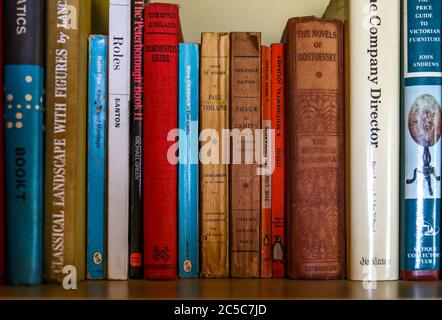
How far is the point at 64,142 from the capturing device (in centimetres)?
77

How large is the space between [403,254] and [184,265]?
281 millimetres

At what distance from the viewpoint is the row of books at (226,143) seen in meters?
0.78

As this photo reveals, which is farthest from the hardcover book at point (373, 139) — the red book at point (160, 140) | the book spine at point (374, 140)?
the red book at point (160, 140)

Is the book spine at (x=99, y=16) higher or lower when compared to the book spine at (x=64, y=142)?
higher

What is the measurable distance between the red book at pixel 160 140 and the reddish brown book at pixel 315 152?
153mm

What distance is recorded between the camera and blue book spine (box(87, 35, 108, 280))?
2.65 feet

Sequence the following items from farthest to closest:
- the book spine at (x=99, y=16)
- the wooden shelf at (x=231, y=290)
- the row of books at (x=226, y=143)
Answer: the book spine at (x=99, y=16) < the row of books at (x=226, y=143) < the wooden shelf at (x=231, y=290)

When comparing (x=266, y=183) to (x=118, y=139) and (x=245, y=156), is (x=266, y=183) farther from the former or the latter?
(x=118, y=139)

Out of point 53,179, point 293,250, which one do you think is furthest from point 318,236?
point 53,179

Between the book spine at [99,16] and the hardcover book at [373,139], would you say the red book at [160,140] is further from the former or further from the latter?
the hardcover book at [373,139]

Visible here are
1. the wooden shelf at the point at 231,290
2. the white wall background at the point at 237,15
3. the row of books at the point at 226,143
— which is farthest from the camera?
the white wall background at the point at 237,15

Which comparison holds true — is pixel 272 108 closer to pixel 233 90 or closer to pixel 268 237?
pixel 233 90

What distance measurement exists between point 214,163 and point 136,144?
0.10 meters

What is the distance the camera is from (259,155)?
2.72 feet
